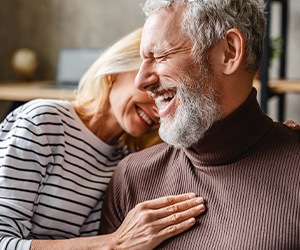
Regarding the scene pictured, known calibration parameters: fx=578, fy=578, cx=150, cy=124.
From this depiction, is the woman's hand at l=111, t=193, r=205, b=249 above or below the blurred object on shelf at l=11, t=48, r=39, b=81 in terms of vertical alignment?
above

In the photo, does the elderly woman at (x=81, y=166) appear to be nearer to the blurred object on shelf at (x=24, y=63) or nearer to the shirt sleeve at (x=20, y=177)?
the shirt sleeve at (x=20, y=177)

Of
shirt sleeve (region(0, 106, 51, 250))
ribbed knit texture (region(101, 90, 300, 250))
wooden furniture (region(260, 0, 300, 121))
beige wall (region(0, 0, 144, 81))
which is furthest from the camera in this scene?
beige wall (region(0, 0, 144, 81))

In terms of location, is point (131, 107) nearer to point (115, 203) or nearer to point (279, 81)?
point (115, 203)

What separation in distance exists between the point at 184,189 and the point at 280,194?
0.87ft

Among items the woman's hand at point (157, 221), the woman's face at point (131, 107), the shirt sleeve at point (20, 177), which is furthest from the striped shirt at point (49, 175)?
the woman's hand at point (157, 221)

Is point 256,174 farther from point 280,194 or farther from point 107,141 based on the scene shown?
point 107,141

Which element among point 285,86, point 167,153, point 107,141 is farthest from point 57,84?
point 167,153

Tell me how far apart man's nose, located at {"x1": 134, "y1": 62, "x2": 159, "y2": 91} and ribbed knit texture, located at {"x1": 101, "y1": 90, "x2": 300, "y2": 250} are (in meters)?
0.18

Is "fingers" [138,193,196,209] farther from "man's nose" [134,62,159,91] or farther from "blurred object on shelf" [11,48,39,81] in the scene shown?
"blurred object on shelf" [11,48,39,81]

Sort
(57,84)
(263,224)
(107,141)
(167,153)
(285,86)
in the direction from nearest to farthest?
(263,224)
(167,153)
(107,141)
(285,86)
(57,84)

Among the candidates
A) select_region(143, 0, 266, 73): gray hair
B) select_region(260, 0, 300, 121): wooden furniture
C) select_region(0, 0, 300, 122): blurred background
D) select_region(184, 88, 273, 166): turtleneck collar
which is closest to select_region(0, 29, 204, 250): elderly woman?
select_region(184, 88, 273, 166): turtleneck collar

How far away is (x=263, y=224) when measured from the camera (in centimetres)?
128

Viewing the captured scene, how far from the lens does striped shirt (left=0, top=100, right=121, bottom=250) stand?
5.00 feet

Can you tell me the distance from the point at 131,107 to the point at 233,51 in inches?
16.9
